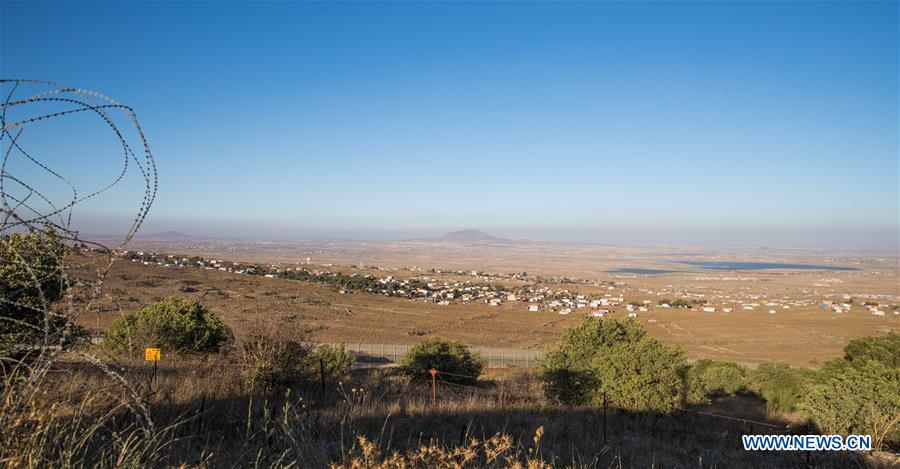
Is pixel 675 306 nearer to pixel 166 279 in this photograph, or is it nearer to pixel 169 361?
pixel 166 279

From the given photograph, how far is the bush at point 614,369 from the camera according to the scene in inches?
431

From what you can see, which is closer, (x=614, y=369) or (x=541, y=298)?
(x=614, y=369)

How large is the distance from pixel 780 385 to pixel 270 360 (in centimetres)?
1869

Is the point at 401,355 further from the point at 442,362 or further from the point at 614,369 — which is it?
the point at 614,369

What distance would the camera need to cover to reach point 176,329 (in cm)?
1445

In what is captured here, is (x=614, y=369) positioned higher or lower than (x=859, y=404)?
higher

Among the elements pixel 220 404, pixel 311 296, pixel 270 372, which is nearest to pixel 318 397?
pixel 270 372

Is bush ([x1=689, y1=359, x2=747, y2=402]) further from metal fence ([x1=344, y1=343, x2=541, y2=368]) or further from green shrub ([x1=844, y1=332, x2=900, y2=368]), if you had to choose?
metal fence ([x1=344, y1=343, x2=541, y2=368])

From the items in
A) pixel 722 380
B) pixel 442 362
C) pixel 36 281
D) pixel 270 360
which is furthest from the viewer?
pixel 722 380

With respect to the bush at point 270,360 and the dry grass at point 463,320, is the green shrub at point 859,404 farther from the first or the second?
the dry grass at point 463,320

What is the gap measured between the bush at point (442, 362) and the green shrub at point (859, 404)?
908 centimetres

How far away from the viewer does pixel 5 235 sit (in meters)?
3.04

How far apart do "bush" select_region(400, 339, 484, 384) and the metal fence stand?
17.2ft

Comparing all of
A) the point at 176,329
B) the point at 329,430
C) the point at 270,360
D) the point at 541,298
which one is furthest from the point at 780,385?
the point at 541,298
